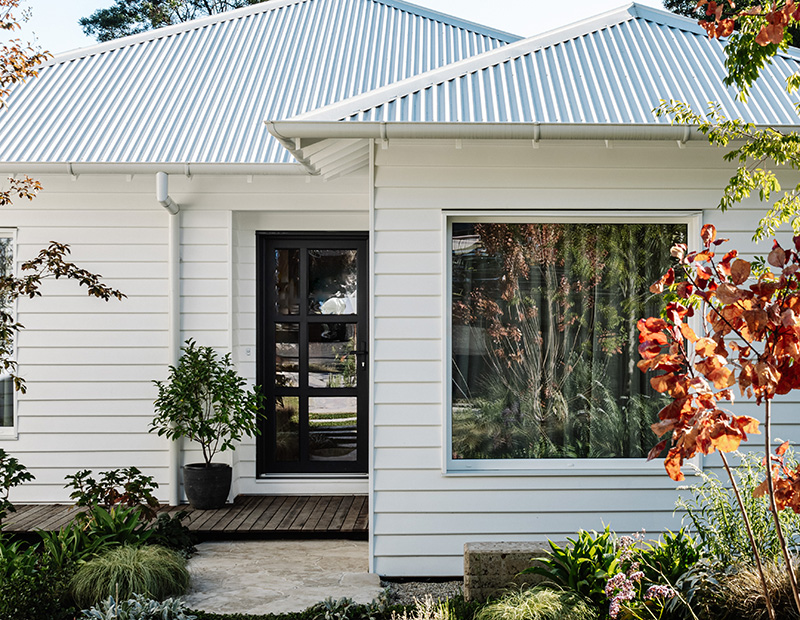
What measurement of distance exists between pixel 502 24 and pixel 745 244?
60.7 ft

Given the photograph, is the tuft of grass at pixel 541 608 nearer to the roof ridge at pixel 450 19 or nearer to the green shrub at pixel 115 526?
the green shrub at pixel 115 526

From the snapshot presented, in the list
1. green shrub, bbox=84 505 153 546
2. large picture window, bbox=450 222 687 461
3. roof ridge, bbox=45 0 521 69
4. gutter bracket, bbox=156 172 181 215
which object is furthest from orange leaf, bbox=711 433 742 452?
Result: roof ridge, bbox=45 0 521 69

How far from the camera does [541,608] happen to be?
348 centimetres

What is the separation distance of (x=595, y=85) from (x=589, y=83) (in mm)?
49

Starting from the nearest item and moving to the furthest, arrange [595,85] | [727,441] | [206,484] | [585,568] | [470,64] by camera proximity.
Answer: [727,441] → [585,568] → [595,85] → [470,64] → [206,484]

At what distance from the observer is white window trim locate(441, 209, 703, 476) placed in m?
4.97

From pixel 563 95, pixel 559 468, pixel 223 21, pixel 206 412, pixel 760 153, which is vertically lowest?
pixel 559 468

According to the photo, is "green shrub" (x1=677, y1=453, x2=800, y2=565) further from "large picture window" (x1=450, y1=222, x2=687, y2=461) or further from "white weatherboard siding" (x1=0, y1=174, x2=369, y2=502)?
"white weatherboard siding" (x1=0, y1=174, x2=369, y2=502)

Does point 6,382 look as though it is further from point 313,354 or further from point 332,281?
point 332,281

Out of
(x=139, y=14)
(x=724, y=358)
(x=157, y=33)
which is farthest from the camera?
(x=139, y=14)

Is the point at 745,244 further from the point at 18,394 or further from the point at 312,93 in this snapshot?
the point at 18,394

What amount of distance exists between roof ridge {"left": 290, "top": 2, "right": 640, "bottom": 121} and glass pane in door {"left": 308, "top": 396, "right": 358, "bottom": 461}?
2.98 meters

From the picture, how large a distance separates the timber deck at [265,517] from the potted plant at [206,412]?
0.73 ft

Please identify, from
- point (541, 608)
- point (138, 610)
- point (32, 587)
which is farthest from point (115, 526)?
point (541, 608)
